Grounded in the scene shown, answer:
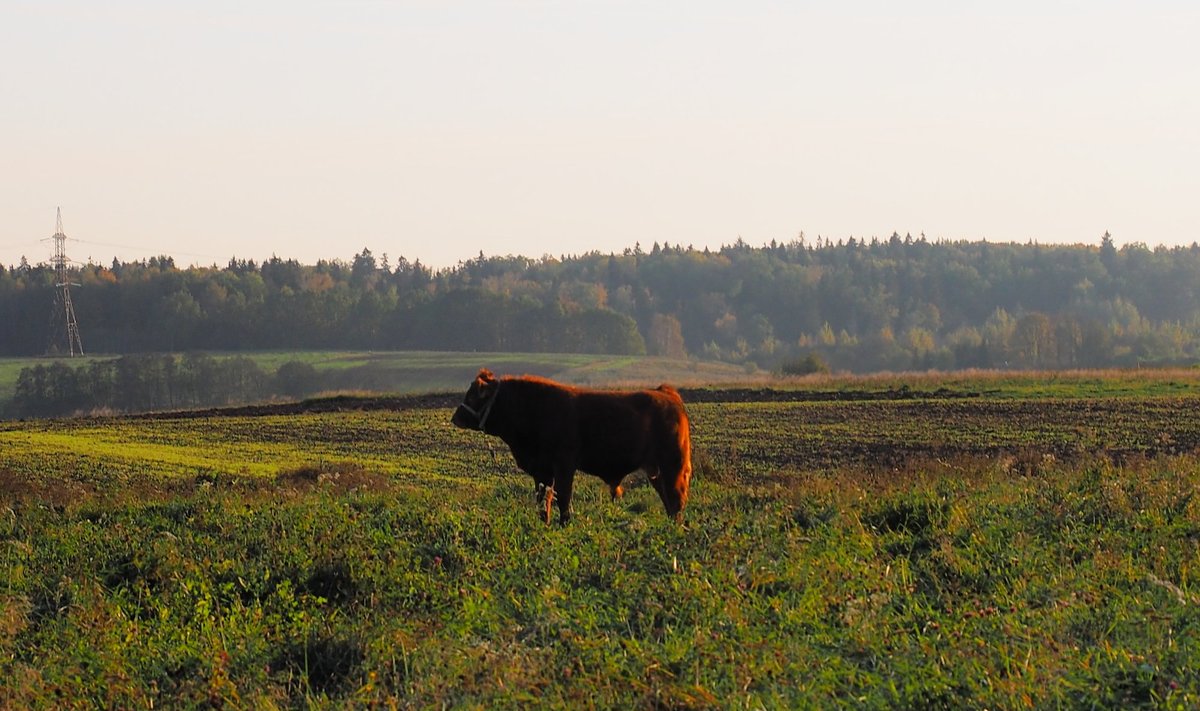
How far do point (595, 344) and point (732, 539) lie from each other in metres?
146

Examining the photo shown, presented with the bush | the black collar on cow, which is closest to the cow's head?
the black collar on cow

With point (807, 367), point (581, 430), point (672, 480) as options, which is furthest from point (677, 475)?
point (807, 367)

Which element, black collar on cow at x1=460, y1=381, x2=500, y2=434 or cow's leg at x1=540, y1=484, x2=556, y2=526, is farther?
black collar on cow at x1=460, y1=381, x2=500, y2=434

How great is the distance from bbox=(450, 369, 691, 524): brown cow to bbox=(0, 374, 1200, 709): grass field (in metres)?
0.49

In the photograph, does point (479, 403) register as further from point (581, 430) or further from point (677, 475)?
point (677, 475)

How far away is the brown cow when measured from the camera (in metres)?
14.8

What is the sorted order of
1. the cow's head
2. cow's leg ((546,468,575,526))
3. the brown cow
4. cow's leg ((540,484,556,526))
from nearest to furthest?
1. cow's leg ((540,484,556,526))
2. cow's leg ((546,468,575,526))
3. the brown cow
4. the cow's head

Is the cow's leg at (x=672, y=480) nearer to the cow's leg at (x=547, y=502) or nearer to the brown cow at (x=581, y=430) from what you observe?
the brown cow at (x=581, y=430)

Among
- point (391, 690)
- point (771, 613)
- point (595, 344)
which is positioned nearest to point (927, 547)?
point (771, 613)

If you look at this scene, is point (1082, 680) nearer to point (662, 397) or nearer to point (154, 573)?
point (154, 573)

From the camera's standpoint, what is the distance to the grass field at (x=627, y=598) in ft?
22.4

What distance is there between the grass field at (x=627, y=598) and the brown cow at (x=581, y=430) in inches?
19.5

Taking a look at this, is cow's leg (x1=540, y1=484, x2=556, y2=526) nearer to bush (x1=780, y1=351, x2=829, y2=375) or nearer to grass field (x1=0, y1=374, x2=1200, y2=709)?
grass field (x1=0, y1=374, x2=1200, y2=709)

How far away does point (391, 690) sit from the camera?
7.22 meters
